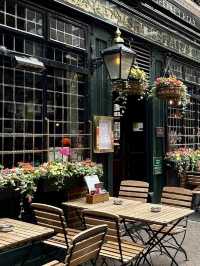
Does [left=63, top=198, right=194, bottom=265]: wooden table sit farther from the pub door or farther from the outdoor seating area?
the pub door

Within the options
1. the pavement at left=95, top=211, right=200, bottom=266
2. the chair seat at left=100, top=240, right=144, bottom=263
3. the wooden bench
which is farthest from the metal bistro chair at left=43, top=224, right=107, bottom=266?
the wooden bench

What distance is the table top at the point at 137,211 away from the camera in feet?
17.5

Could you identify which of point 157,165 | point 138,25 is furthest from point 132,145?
point 138,25

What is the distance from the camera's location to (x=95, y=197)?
6.25 metres

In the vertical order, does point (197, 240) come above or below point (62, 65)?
A: below

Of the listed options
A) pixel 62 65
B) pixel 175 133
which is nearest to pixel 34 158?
pixel 62 65

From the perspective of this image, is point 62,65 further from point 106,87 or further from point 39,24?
point 106,87

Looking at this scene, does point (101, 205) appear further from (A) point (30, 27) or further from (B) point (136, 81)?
(A) point (30, 27)

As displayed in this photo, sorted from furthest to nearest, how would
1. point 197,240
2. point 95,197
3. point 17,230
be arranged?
point 197,240 → point 95,197 → point 17,230

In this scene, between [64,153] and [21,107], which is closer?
[21,107]

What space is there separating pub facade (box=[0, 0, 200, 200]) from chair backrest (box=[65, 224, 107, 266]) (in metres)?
2.33

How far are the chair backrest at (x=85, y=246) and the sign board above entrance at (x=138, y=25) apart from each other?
4.15 m

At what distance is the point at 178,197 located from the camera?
6672mm

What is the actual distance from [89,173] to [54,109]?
1197 millimetres
